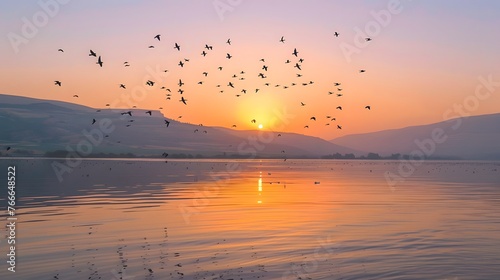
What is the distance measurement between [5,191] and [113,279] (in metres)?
40.7

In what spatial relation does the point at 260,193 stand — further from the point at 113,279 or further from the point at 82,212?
the point at 113,279

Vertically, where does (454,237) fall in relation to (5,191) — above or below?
below

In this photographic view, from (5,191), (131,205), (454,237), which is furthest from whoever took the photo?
(5,191)

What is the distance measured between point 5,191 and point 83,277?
39976 mm

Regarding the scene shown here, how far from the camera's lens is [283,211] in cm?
4184

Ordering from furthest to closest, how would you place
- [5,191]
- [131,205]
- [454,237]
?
[5,191], [131,205], [454,237]

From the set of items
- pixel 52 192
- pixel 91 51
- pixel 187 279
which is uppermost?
pixel 91 51

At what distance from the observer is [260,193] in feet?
195

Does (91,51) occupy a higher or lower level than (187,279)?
higher

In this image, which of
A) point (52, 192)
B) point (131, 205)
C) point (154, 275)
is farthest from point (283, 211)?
point (52, 192)

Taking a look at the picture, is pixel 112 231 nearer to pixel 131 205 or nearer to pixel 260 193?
pixel 131 205

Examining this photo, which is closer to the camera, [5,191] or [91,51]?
[91,51]

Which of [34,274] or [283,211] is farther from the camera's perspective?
[283,211]

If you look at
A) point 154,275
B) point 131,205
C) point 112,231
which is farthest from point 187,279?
point 131,205
